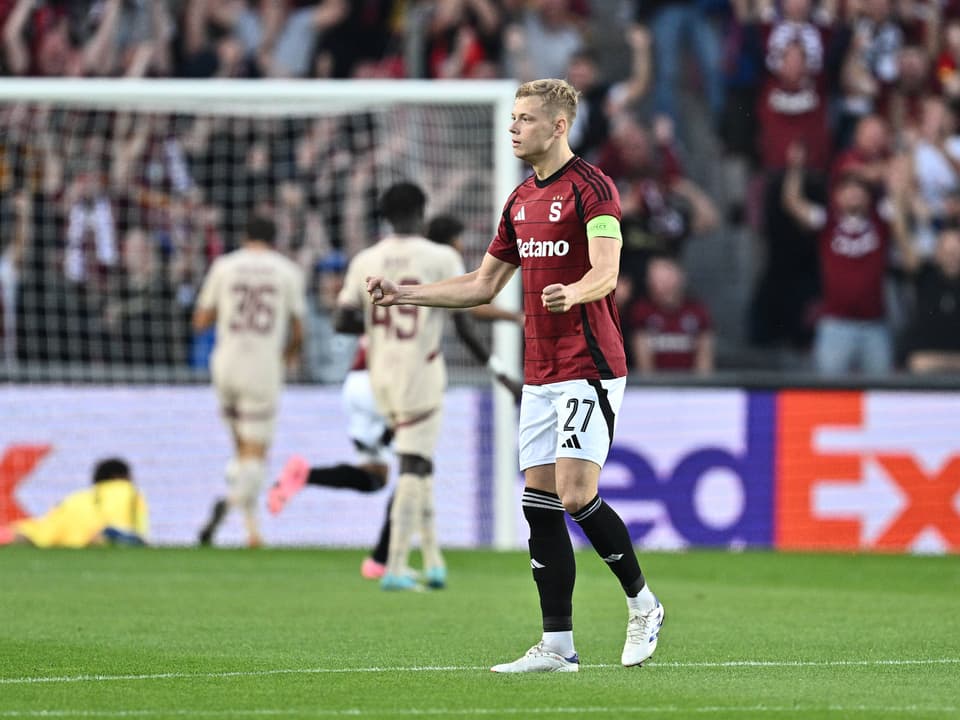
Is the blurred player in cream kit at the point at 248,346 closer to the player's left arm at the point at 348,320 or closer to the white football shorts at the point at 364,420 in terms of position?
the white football shorts at the point at 364,420

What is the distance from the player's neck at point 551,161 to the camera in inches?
295

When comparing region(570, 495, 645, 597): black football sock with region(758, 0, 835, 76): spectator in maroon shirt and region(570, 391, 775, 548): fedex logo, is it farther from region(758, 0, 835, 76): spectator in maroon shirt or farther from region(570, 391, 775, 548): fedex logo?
region(758, 0, 835, 76): spectator in maroon shirt

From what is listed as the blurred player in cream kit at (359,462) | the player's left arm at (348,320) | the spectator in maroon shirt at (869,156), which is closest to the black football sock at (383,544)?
the blurred player in cream kit at (359,462)

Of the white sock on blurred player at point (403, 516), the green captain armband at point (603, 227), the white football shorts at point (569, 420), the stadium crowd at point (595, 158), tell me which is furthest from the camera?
the stadium crowd at point (595, 158)

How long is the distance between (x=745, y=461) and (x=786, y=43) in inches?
201

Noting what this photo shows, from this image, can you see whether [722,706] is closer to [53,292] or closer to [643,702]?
[643,702]

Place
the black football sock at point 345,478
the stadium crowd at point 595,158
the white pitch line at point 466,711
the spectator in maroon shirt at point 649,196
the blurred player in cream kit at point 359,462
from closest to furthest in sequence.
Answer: the white pitch line at point 466,711 → the blurred player in cream kit at point 359,462 → the black football sock at point 345,478 → the stadium crowd at point 595,158 → the spectator in maroon shirt at point 649,196

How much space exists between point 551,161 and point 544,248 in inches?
14.3

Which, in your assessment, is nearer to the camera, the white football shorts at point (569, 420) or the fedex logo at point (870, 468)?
the white football shorts at point (569, 420)

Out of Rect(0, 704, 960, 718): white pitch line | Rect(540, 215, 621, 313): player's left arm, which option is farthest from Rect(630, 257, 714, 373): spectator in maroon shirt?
Rect(0, 704, 960, 718): white pitch line

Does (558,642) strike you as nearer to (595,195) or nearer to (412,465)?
(595,195)

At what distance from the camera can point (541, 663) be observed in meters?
7.40

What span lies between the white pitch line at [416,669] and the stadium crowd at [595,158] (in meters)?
8.69

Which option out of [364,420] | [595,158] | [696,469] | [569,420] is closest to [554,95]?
[569,420]
